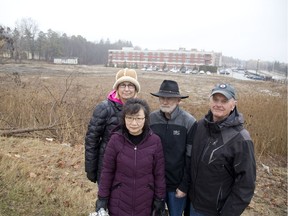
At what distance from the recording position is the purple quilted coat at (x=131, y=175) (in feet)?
8.18

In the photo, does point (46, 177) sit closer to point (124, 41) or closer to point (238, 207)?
point (238, 207)

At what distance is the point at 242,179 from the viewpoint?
7.50 ft

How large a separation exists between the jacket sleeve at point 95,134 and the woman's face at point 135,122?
39 cm

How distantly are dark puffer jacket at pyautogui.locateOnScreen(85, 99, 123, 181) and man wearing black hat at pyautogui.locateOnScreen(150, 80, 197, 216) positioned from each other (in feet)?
1.33

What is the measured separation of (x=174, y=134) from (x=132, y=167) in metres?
0.57

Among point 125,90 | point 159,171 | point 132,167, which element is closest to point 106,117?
point 125,90

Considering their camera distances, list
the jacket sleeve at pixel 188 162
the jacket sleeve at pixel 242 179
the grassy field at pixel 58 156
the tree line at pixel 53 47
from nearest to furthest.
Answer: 1. the jacket sleeve at pixel 242 179
2. the jacket sleeve at pixel 188 162
3. the grassy field at pixel 58 156
4. the tree line at pixel 53 47

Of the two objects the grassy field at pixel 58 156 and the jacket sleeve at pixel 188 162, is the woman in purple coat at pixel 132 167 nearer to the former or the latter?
the jacket sleeve at pixel 188 162

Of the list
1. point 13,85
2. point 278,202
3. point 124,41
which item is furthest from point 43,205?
point 124,41

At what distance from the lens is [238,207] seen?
2326 mm

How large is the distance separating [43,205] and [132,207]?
1.69 metres

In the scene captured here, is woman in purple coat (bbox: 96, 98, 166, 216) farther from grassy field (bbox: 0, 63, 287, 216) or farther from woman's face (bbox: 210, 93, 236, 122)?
grassy field (bbox: 0, 63, 287, 216)

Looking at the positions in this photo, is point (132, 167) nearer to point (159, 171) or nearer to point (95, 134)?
point (159, 171)

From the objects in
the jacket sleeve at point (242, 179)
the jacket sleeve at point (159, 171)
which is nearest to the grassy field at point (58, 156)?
the jacket sleeve at point (159, 171)
